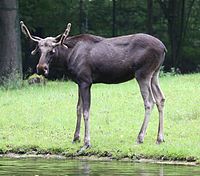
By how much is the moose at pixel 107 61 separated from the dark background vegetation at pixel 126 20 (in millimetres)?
19801

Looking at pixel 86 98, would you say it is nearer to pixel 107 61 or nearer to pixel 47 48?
pixel 107 61

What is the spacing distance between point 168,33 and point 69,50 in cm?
2331

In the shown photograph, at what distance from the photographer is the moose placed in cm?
1489

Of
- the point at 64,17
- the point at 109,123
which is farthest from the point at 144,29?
the point at 109,123

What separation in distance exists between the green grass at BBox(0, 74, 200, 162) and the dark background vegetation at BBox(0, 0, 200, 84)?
41.4 feet

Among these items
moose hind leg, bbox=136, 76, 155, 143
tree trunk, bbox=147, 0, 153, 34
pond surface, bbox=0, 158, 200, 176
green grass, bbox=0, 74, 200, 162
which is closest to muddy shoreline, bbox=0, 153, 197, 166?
green grass, bbox=0, 74, 200, 162

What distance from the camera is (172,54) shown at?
36875 millimetres

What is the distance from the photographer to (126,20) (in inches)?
1542

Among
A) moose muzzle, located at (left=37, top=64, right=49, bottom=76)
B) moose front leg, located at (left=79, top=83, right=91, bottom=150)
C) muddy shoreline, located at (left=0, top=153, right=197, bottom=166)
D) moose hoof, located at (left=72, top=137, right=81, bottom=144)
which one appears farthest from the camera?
Answer: moose hoof, located at (left=72, top=137, right=81, bottom=144)

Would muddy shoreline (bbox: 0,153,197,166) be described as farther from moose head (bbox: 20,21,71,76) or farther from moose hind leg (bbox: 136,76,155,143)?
moose head (bbox: 20,21,71,76)

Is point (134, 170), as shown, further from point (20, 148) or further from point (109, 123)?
point (109, 123)

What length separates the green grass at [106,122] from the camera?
14.4 meters

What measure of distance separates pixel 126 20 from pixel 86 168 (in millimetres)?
26710

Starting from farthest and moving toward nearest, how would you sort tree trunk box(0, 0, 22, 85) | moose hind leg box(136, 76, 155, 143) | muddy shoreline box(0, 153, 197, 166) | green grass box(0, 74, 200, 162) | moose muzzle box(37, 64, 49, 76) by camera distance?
tree trunk box(0, 0, 22, 85) < moose hind leg box(136, 76, 155, 143) < moose muzzle box(37, 64, 49, 76) < green grass box(0, 74, 200, 162) < muddy shoreline box(0, 153, 197, 166)
